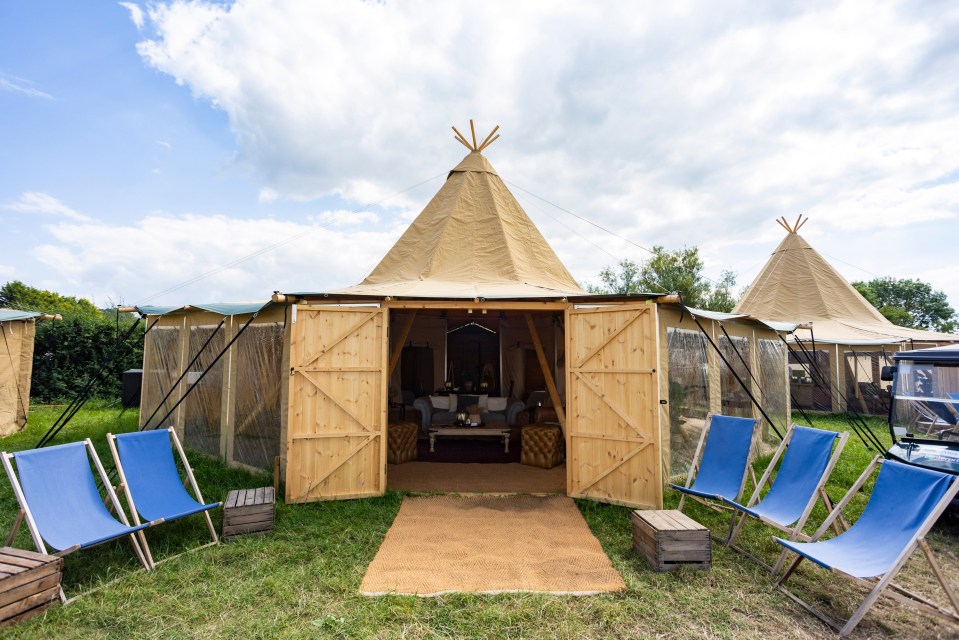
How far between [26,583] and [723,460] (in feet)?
18.8

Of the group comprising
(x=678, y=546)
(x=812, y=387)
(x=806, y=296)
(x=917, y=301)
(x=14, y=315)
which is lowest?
(x=678, y=546)

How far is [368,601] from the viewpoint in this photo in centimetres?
340

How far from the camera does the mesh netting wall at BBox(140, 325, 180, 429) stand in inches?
334

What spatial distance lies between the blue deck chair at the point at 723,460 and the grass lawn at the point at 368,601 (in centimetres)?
50

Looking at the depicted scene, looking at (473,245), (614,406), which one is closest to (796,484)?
(614,406)

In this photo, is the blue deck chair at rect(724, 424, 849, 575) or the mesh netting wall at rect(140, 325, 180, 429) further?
the mesh netting wall at rect(140, 325, 180, 429)

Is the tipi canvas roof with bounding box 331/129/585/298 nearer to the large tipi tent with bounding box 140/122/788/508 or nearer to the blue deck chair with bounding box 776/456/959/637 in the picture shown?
the large tipi tent with bounding box 140/122/788/508

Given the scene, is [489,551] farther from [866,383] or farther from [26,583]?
[866,383]

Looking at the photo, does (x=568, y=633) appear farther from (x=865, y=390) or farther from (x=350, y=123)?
(x=865, y=390)

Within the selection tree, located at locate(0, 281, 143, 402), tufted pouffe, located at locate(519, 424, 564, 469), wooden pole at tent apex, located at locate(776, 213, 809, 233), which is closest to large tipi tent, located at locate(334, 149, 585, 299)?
tufted pouffe, located at locate(519, 424, 564, 469)

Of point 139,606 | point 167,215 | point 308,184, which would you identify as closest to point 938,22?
point 308,184

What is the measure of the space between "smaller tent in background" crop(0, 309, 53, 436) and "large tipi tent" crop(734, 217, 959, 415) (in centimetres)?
1709

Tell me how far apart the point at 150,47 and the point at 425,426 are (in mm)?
7339

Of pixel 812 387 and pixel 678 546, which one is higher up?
pixel 812 387
